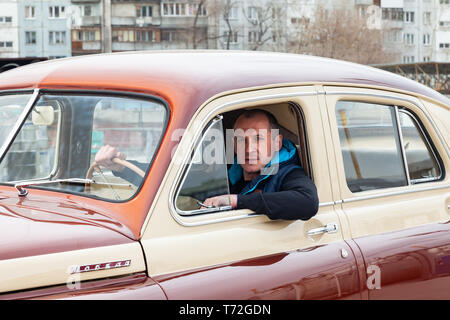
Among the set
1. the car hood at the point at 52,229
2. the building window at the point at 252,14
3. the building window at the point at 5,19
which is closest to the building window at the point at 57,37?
the building window at the point at 5,19

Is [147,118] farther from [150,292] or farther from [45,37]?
[45,37]

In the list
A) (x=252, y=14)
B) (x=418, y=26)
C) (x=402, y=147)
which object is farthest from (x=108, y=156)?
(x=418, y=26)

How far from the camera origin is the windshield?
10.9 feet

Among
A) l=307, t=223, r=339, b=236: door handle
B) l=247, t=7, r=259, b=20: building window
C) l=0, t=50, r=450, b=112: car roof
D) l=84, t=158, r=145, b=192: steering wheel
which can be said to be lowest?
l=307, t=223, r=339, b=236: door handle

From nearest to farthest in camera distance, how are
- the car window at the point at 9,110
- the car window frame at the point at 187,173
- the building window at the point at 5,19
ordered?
1. the car window frame at the point at 187,173
2. the car window at the point at 9,110
3. the building window at the point at 5,19

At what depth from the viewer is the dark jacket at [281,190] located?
341 centimetres

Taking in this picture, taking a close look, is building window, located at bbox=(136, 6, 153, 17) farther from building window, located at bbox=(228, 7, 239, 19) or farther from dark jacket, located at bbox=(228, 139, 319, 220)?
dark jacket, located at bbox=(228, 139, 319, 220)

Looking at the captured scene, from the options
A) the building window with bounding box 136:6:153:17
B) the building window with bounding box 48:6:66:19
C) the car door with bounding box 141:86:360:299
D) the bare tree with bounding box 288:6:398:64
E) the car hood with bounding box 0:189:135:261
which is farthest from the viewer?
the building window with bounding box 48:6:66:19

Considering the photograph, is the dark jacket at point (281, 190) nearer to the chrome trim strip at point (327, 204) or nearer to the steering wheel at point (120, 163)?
the chrome trim strip at point (327, 204)

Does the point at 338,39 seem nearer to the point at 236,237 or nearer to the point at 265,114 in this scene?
the point at 265,114

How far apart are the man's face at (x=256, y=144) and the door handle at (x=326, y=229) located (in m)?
0.45

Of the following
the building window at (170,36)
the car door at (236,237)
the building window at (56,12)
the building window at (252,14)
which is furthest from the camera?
the building window at (56,12)

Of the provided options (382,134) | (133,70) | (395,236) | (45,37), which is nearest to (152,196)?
(133,70)

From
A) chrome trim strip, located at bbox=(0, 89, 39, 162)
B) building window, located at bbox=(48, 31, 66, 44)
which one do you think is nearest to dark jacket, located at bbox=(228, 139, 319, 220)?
chrome trim strip, located at bbox=(0, 89, 39, 162)
